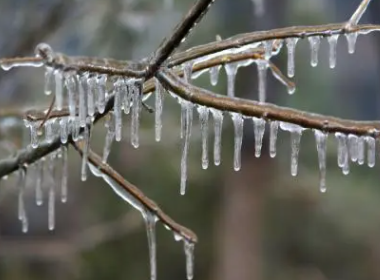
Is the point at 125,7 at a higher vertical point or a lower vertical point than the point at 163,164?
higher

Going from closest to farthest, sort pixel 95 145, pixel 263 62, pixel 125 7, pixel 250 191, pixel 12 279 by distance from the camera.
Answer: pixel 263 62 < pixel 125 7 < pixel 95 145 < pixel 250 191 < pixel 12 279

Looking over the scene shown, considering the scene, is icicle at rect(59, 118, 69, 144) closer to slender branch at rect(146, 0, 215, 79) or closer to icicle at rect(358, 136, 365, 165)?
slender branch at rect(146, 0, 215, 79)

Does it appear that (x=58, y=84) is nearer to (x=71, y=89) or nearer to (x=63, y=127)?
(x=71, y=89)

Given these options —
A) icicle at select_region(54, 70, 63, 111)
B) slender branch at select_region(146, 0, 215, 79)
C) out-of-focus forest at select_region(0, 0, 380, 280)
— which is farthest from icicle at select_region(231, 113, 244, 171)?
out-of-focus forest at select_region(0, 0, 380, 280)

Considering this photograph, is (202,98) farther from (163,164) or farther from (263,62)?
(163,164)

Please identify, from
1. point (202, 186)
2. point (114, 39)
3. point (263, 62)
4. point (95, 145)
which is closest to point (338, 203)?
point (202, 186)

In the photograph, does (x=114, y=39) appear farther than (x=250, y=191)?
No

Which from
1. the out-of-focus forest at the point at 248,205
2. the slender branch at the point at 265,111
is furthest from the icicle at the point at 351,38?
the out-of-focus forest at the point at 248,205
